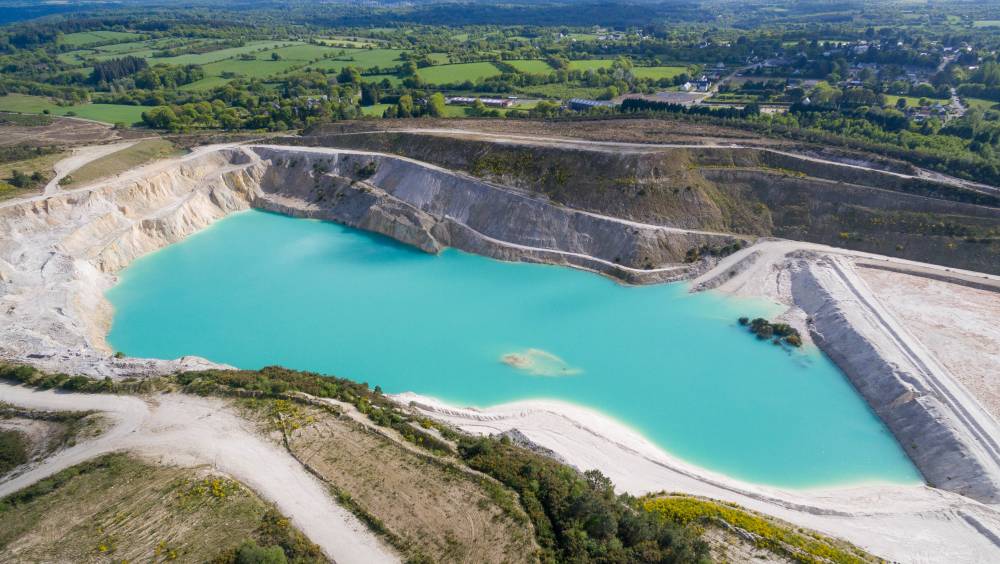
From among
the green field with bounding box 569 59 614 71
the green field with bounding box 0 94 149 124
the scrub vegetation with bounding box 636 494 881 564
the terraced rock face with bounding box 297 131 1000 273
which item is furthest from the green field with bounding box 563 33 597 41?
the scrub vegetation with bounding box 636 494 881 564

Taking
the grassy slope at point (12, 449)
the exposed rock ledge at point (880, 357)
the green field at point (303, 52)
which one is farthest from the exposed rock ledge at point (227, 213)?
the green field at point (303, 52)

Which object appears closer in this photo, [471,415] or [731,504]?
[731,504]

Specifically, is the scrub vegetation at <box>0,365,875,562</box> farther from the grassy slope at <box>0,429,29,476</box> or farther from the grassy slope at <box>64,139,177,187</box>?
the grassy slope at <box>64,139,177,187</box>

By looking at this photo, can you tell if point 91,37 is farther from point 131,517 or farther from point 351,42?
point 131,517

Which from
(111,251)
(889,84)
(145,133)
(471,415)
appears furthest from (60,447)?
(889,84)

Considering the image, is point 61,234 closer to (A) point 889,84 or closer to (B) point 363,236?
(B) point 363,236

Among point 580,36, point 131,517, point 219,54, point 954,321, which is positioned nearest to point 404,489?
point 131,517
